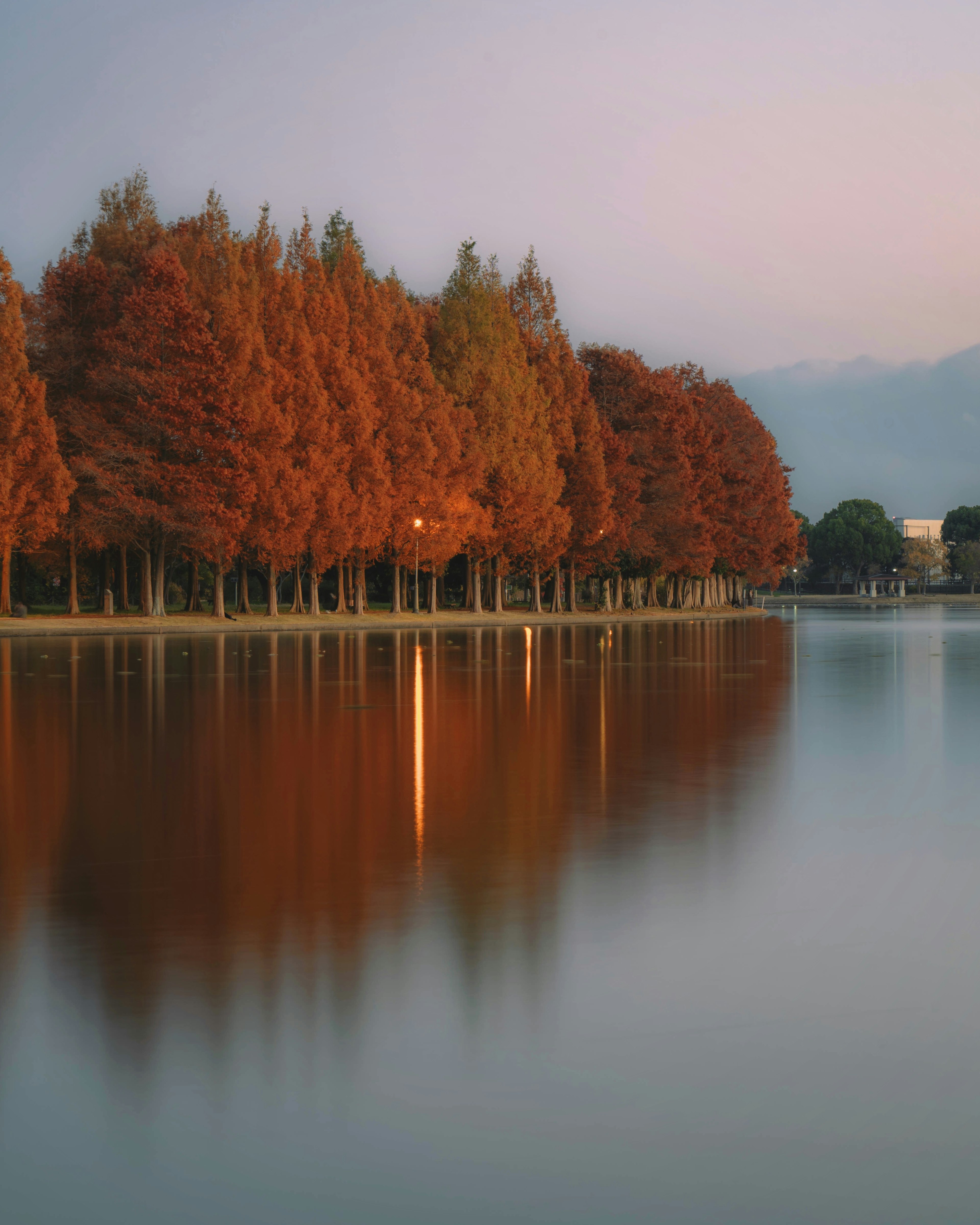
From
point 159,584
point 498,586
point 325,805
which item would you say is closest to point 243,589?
point 159,584

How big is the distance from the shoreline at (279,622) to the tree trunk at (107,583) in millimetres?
644

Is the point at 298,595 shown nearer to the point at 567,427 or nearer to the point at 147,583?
the point at 147,583

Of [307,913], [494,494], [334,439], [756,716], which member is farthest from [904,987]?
[494,494]

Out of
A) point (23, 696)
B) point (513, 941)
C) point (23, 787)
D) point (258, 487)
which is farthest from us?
point (258, 487)

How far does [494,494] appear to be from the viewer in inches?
2800

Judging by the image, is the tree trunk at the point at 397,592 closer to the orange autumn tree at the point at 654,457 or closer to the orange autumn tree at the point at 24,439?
→ the orange autumn tree at the point at 24,439

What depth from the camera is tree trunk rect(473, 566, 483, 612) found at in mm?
72438

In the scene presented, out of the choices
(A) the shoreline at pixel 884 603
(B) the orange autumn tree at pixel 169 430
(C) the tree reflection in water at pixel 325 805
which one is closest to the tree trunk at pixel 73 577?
(B) the orange autumn tree at pixel 169 430

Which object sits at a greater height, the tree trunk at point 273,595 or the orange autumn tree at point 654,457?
the orange autumn tree at point 654,457

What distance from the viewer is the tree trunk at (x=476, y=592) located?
72.4 metres

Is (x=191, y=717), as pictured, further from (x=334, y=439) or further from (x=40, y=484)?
(x=334, y=439)

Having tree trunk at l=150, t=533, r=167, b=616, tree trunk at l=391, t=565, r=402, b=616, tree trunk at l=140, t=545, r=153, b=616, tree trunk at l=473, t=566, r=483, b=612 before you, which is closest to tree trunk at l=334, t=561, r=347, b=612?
tree trunk at l=391, t=565, r=402, b=616

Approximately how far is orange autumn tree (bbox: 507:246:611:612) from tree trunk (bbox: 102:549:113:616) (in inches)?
907

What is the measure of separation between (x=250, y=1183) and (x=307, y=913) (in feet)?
10.6
